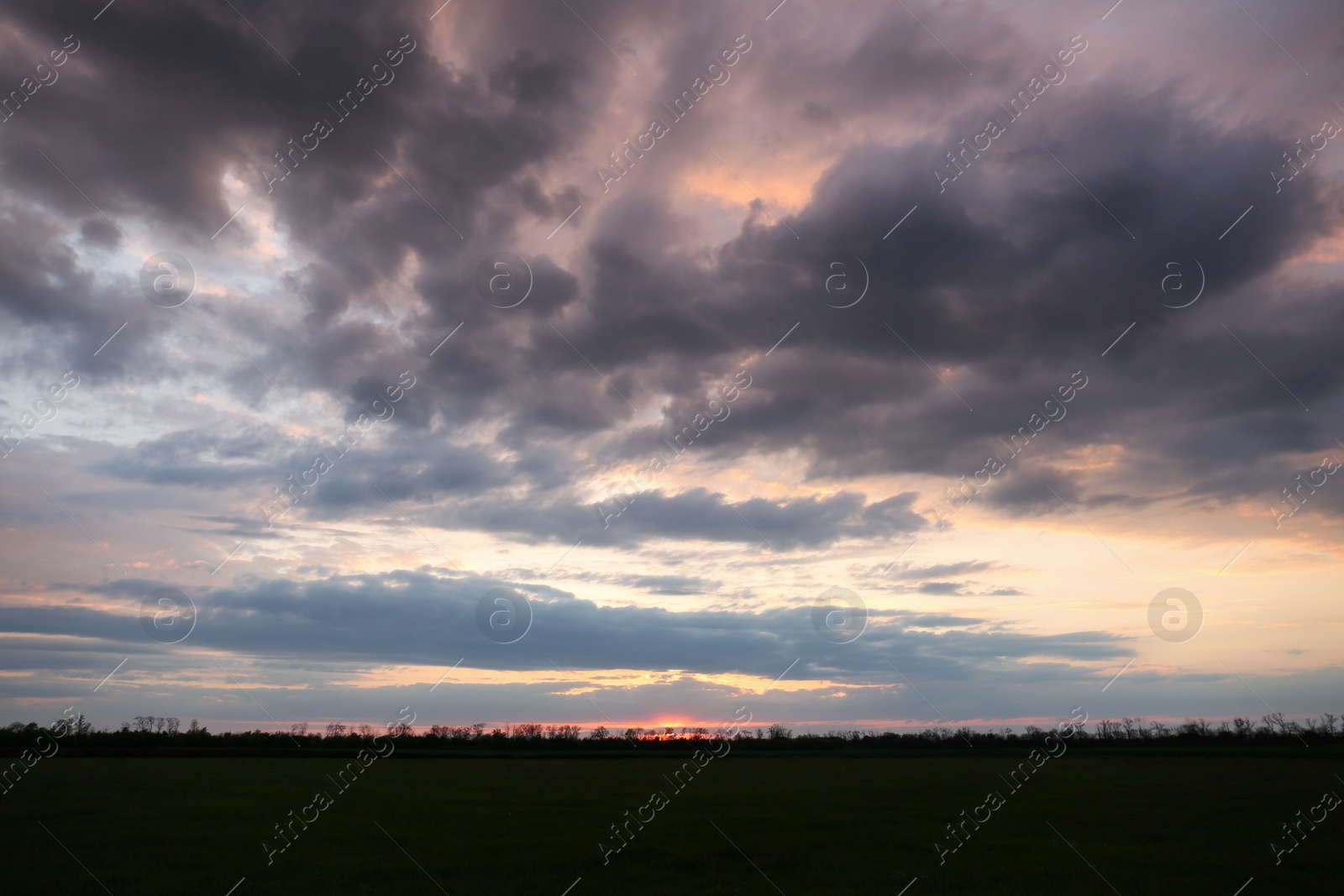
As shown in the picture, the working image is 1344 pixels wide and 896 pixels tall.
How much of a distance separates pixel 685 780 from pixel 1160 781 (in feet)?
122

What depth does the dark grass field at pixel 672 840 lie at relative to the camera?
22.7 meters

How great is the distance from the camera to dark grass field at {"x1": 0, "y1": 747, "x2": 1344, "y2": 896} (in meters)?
22.7

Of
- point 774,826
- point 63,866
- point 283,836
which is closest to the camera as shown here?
point 63,866

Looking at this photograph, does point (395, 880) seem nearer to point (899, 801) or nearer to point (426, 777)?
point (899, 801)

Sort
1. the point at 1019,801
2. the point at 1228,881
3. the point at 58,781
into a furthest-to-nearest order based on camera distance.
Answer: the point at 58,781 < the point at 1019,801 < the point at 1228,881

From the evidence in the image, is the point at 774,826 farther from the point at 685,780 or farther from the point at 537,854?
the point at 685,780

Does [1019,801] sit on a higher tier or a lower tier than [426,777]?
lower

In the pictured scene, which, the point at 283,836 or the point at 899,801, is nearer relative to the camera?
the point at 283,836

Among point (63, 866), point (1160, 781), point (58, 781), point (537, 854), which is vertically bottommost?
point (1160, 781)

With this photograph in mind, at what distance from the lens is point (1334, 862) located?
81.4 feet

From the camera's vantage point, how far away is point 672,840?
99.5 ft

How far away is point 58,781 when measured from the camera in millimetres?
53156

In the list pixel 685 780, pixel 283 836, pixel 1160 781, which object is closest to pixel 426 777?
pixel 685 780

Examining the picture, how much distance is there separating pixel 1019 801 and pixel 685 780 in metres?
31.0
